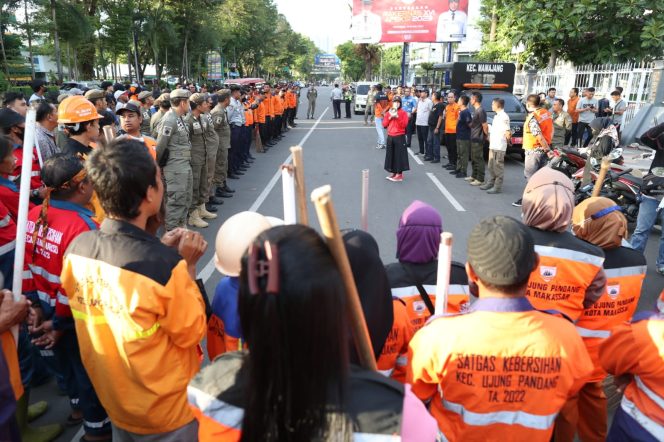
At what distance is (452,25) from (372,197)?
1962 centimetres

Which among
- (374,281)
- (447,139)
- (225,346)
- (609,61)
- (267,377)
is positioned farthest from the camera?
(609,61)

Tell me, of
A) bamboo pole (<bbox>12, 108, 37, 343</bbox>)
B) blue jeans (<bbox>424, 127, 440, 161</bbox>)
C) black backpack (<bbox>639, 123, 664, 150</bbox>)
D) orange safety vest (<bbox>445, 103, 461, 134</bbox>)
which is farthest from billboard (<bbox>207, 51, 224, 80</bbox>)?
bamboo pole (<bbox>12, 108, 37, 343</bbox>)

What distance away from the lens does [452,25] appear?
25.1 m

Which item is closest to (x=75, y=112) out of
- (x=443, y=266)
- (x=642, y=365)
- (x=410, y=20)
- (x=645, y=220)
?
(x=443, y=266)

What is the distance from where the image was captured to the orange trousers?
8.32ft

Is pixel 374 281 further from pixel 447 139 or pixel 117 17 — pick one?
pixel 117 17

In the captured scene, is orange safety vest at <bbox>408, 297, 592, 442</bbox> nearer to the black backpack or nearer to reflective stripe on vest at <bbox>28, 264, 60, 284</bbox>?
reflective stripe on vest at <bbox>28, 264, 60, 284</bbox>

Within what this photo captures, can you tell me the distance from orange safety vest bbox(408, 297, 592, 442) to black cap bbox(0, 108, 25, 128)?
4485 mm

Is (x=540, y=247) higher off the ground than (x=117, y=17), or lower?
lower

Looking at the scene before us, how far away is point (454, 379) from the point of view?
163 centimetres

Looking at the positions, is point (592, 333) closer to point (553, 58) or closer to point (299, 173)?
point (299, 173)

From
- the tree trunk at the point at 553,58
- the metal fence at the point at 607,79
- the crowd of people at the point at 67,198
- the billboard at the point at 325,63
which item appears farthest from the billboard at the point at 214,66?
the billboard at the point at 325,63

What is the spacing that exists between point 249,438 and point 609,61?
62.4 feet

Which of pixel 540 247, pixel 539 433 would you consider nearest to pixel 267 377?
pixel 539 433
